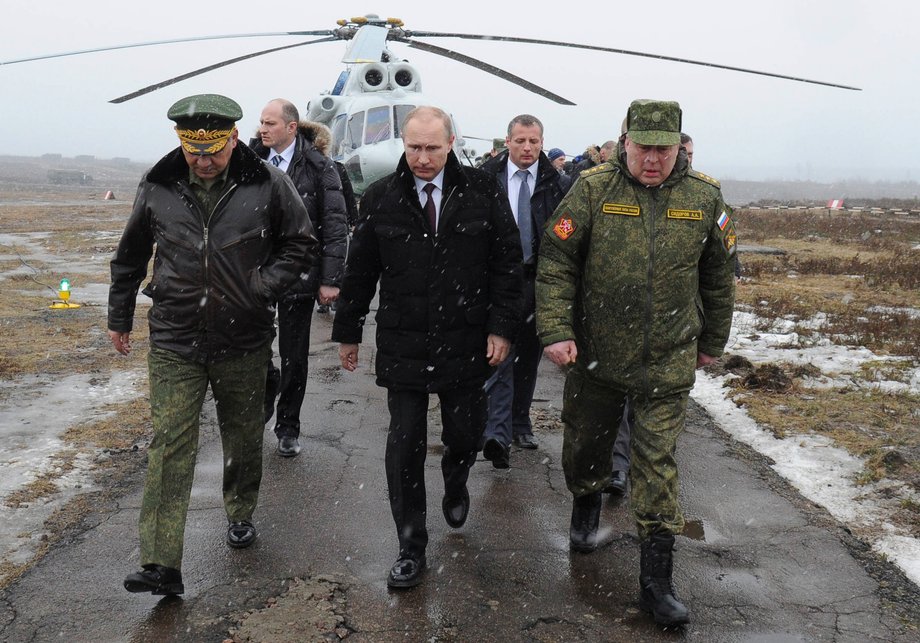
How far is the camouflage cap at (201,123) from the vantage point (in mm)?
3598

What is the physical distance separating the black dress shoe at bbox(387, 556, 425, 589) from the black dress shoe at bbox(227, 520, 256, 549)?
804 millimetres

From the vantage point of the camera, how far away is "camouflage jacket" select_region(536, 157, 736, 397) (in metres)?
3.61

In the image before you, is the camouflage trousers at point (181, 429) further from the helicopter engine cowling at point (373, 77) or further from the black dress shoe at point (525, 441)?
the helicopter engine cowling at point (373, 77)

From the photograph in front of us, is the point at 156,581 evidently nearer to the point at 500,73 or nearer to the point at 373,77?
the point at 500,73

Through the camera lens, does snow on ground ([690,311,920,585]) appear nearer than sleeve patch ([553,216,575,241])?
No

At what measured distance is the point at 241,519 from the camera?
4.18 meters

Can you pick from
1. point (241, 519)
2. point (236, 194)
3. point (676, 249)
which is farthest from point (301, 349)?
point (676, 249)

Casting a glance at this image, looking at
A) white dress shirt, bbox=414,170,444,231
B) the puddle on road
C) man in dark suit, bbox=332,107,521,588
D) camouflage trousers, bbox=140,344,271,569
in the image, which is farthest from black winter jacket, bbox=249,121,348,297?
the puddle on road

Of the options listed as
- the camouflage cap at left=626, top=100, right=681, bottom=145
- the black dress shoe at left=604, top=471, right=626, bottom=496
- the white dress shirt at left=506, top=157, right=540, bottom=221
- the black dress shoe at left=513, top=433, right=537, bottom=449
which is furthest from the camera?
the black dress shoe at left=513, top=433, right=537, bottom=449

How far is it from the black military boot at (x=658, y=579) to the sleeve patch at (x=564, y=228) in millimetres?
1365

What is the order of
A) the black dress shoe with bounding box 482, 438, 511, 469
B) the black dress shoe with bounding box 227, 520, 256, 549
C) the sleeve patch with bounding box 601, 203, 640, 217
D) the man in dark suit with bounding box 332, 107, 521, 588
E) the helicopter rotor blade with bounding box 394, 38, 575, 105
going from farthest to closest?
the helicopter rotor blade with bounding box 394, 38, 575, 105, the black dress shoe with bounding box 482, 438, 511, 469, the black dress shoe with bounding box 227, 520, 256, 549, the man in dark suit with bounding box 332, 107, 521, 588, the sleeve patch with bounding box 601, 203, 640, 217

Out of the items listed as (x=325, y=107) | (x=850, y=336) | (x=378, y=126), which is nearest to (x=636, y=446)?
(x=850, y=336)

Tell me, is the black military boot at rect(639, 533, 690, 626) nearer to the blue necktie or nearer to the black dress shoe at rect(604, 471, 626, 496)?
the black dress shoe at rect(604, 471, 626, 496)

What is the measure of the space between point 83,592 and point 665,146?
3.18 metres
